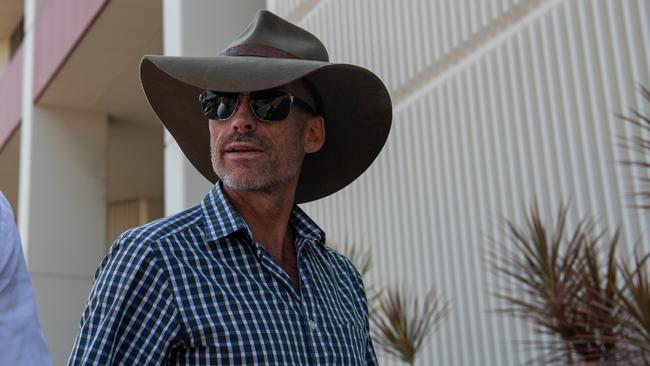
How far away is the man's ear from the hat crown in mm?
159

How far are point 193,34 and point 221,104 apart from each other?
5.84 m

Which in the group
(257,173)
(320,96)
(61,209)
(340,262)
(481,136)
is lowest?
(340,262)

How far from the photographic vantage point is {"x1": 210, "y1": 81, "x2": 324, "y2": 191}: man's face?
217 cm

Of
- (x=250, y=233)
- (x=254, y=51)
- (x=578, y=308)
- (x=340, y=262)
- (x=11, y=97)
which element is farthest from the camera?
(x=11, y=97)

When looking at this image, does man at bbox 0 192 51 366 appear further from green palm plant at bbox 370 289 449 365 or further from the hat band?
green palm plant at bbox 370 289 449 365

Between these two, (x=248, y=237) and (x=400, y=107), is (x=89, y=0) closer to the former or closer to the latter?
(x=400, y=107)

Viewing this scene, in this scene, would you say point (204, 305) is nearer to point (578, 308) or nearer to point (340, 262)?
point (340, 262)

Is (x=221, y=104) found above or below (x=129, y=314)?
above

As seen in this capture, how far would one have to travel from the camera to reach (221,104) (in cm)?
220

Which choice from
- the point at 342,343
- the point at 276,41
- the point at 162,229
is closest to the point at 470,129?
the point at 276,41

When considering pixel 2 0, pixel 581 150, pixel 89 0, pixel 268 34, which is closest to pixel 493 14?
pixel 581 150

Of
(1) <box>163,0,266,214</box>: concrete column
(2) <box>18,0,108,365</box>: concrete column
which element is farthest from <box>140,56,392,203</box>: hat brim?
(2) <box>18,0,108,365</box>: concrete column

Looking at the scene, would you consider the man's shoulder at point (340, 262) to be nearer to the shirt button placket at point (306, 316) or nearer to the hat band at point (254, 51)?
the shirt button placket at point (306, 316)

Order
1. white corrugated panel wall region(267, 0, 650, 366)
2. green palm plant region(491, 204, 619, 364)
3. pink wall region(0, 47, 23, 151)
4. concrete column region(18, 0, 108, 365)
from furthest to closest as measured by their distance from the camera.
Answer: pink wall region(0, 47, 23, 151), concrete column region(18, 0, 108, 365), white corrugated panel wall region(267, 0, 650, 366), green palm plant region(491, 204, 619, 364)
